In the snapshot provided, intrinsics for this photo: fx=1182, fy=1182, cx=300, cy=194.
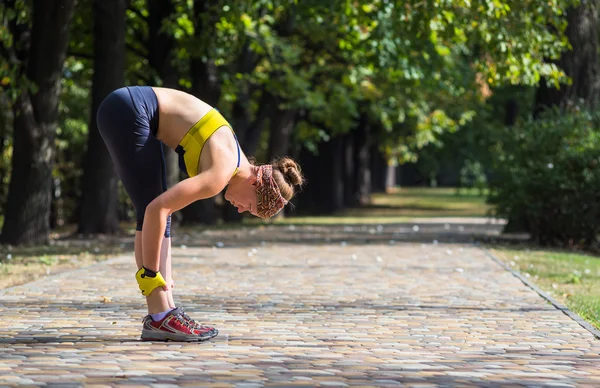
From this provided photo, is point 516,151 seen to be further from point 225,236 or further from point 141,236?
point 141,236

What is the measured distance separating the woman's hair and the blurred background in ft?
29.8

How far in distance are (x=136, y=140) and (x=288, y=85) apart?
19752mm

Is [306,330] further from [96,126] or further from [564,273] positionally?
[96,126]

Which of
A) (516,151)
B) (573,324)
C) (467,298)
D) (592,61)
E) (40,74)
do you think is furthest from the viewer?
(592,61)

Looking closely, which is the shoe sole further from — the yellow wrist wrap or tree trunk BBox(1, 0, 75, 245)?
tree trunk BBox(1, 0, 75, 245)

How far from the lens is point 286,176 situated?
23.2 feet

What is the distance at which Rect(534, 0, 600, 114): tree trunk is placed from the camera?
20828 mm

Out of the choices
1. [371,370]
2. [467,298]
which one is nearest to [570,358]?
[371,370]

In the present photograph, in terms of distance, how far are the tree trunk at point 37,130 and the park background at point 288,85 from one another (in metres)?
0.02

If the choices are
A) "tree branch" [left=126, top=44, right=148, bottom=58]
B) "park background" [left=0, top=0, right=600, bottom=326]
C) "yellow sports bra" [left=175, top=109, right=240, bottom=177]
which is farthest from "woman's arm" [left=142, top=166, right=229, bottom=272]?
"tree branch" [left=126, top=44, right=148, bottom=58]

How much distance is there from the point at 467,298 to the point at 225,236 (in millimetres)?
11004

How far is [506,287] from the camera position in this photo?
11.8 m

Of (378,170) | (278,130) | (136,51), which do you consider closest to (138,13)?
(136,51)

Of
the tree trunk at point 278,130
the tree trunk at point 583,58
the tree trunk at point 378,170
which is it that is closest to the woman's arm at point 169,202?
the tree trunk at point 583,58
